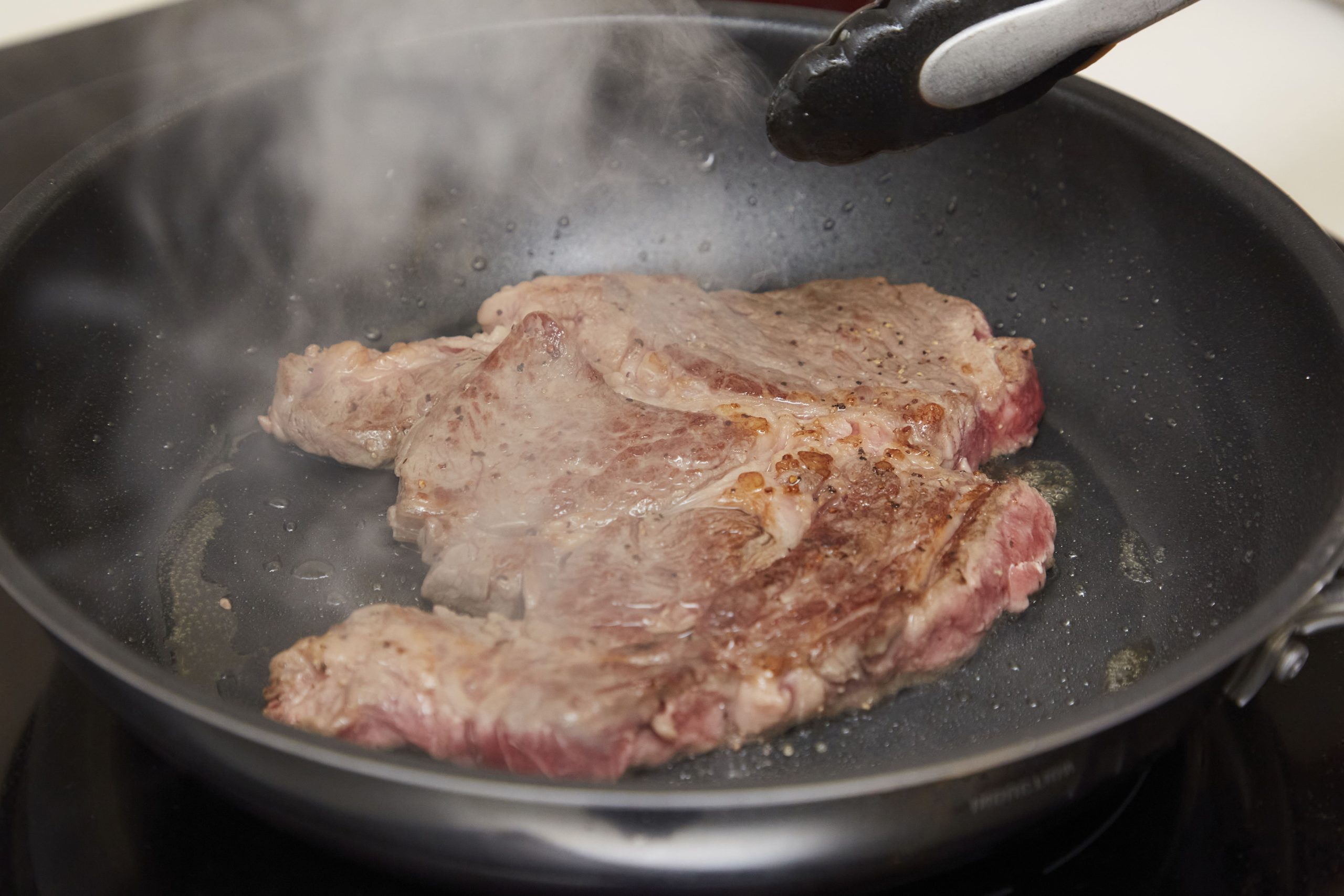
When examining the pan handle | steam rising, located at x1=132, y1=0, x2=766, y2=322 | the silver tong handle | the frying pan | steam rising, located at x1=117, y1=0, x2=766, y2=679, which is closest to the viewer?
the frying pan

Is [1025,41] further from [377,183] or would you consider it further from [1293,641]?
[377,183]

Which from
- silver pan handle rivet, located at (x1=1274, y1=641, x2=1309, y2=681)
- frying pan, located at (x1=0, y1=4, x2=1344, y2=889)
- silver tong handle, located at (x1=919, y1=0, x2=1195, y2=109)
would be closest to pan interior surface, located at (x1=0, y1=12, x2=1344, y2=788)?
frying pan, located at (x1=0, y1=4, x2=1344, y2=889)

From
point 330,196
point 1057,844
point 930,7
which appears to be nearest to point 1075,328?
point 930,7

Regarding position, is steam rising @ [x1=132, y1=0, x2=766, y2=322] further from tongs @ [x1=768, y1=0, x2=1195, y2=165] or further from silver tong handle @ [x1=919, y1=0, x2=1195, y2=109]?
silver tong handle @ [x1=919, y1=0, x2=1195, y2=109]

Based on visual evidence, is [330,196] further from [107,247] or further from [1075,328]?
[1075,328]

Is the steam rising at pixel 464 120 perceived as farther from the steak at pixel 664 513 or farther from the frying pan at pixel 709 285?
the steak at pixel 664 513

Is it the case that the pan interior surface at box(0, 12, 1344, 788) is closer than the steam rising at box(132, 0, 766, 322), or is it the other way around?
the pan interior surface at box(0, 12, 1344, 788)
